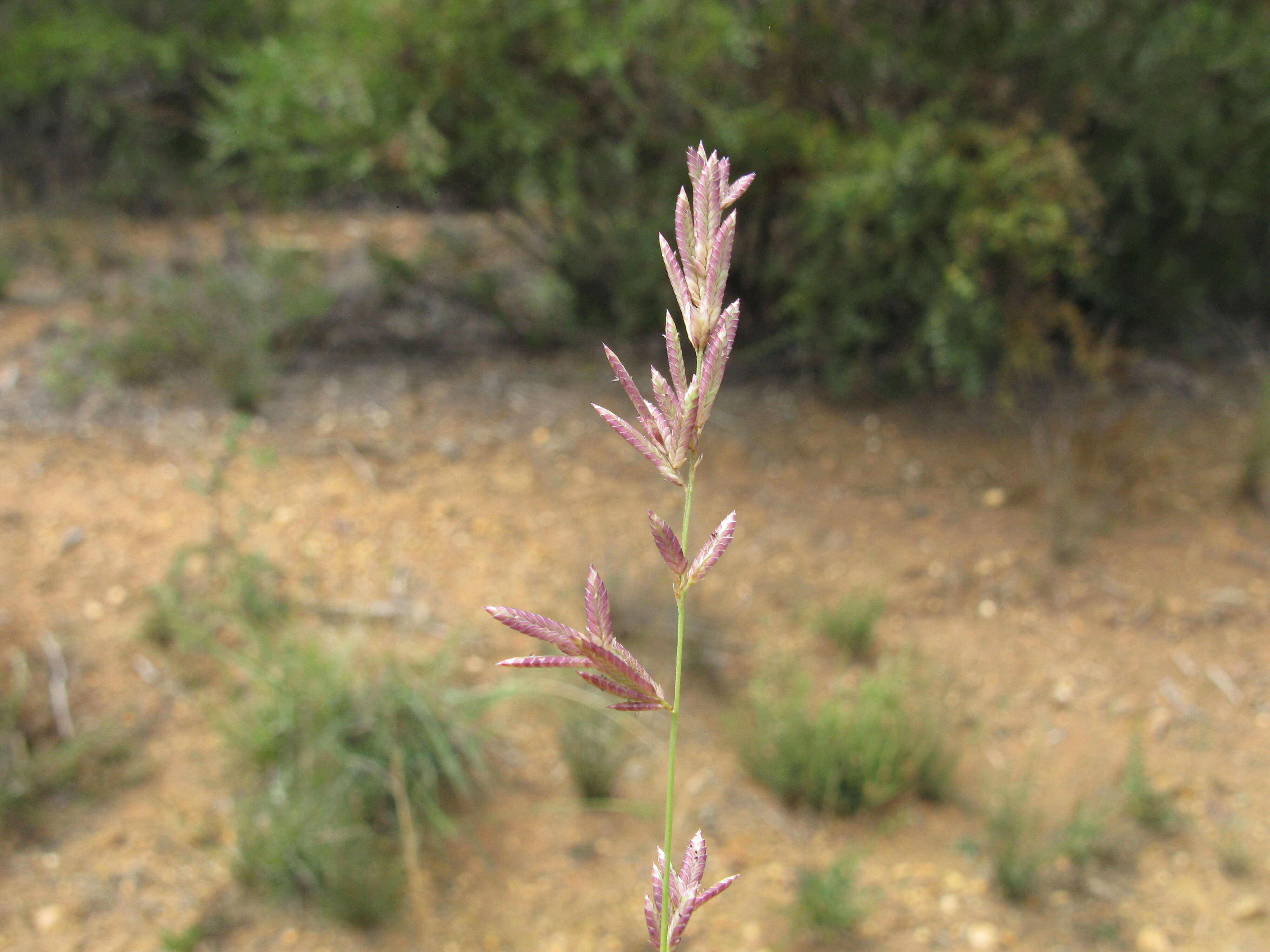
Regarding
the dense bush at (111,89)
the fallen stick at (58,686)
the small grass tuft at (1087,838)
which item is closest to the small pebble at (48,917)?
the fallen stick at (58,686)

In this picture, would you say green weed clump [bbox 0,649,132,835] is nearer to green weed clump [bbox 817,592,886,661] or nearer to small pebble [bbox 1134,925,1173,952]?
green weed clump [bbox 817,592,886,661]

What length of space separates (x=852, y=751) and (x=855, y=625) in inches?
22.9

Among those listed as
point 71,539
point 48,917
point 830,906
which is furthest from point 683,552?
point 71,539

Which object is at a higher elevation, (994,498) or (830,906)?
(994,498)

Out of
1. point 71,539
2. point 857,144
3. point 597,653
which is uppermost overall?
point 857,144

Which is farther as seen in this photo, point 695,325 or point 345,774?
point 345,774

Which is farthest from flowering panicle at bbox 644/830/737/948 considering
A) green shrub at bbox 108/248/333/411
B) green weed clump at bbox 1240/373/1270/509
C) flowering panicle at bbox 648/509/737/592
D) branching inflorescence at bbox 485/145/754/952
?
green shrub at bbox 108/248/333/411

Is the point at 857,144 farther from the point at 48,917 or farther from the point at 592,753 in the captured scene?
the point at 48,917

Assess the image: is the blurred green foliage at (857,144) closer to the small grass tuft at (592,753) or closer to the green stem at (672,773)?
the small grass tuft at (592,753)

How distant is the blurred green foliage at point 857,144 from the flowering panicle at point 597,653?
10.4 feet

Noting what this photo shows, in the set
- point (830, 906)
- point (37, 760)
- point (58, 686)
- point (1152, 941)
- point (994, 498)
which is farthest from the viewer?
point (994, 498)

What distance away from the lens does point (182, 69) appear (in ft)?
21.6

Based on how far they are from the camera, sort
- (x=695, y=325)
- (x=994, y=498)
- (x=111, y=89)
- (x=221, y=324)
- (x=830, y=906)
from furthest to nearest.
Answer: (x=111, y=89), (x=221, y=324), (x=994, y=498), (x=830, y=906), (x=695, y=325)

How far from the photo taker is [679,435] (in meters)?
0.65
